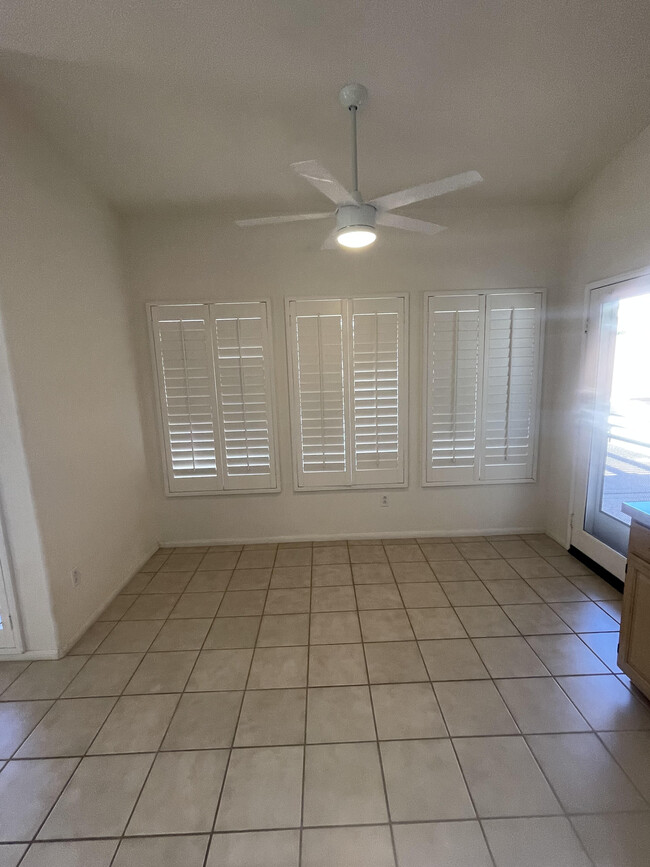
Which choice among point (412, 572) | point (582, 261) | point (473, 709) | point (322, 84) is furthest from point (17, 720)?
point (582, 261)

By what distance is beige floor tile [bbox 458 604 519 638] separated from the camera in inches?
89.2

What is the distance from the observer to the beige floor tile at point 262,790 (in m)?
1.35

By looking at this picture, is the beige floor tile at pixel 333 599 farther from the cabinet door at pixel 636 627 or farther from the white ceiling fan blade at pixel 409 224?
the white ceiling fan blade at pixel 409 224

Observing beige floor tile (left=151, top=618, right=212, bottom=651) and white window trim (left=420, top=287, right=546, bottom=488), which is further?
white window trim (left=420, top=287, right=546, bottom=488)

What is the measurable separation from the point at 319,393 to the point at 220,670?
207 cm

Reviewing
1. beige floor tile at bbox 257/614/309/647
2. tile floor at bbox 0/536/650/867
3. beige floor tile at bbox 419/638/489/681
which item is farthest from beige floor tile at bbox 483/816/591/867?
beige floor tile at bbox 257/614/309/647

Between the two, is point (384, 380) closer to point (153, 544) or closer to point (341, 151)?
point (341, 151)

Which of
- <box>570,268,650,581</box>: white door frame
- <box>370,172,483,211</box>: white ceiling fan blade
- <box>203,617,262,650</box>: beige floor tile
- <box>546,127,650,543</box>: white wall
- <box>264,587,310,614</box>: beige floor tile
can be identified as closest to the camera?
<box>370,172,483,211</box>: white ceiling fan blade

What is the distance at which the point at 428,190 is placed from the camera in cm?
171

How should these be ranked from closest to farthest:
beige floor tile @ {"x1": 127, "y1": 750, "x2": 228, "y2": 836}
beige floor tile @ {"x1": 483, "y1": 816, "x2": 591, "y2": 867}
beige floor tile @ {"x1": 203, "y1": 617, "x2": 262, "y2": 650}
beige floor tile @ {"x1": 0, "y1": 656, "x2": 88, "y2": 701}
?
beige floor tile @ {"x1": 483, "y1": 816, "x2": 591, "y2": 867}
beige floor tile @ {"x1": 127, "y1": 750, "x2": 228, "y2": 836}
beige floor tile @ {"x1": 0, "y1": 656, "x2": 88, "y2": 701}
beige floor tile @ {"x1": 203, "y1": 617, "x2": 262, "y2": 650}

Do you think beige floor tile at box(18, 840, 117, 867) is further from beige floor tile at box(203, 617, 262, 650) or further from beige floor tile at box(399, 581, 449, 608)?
beige floor tile at box(399, 581, 449, 608)

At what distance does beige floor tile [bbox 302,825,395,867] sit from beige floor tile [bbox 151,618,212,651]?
46.1 inches

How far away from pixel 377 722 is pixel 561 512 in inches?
97.3

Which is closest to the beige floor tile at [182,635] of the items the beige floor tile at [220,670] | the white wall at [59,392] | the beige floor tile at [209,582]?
the beige floor tile at [220,670]
